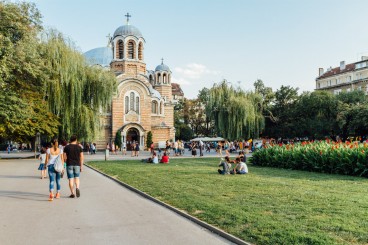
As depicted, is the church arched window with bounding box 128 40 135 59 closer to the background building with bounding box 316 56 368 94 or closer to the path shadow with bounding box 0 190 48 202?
the background building with bounding box 316 56 368 94

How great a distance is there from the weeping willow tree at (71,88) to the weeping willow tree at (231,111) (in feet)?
44.7

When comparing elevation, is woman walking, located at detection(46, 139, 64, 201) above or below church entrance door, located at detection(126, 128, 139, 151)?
below

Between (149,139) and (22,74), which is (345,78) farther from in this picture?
(22,74)

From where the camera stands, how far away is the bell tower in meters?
53.6

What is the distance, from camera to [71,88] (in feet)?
96.9

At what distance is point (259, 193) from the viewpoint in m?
10.6

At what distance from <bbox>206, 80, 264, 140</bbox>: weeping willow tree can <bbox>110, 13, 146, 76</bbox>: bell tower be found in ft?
53.5

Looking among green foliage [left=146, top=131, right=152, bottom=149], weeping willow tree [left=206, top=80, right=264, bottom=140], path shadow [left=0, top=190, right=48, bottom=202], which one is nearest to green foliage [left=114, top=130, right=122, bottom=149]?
green foliage [left=146, top=131, right=152, bottom=149]

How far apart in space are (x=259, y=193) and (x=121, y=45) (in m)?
46.8

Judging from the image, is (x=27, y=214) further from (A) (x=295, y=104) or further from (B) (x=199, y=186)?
(A) (x=295, y=104)

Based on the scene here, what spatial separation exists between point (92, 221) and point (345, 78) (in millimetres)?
74102

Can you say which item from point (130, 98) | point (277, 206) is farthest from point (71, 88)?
point (130, 98)

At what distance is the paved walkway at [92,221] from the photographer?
6.45 metres

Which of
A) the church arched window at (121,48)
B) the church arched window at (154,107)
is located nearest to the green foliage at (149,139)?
the church arched window at (154,107)
